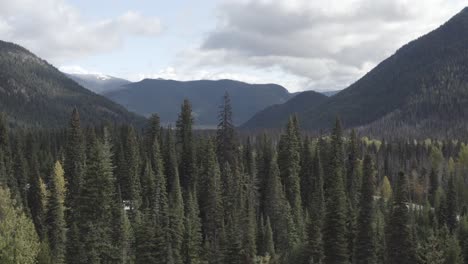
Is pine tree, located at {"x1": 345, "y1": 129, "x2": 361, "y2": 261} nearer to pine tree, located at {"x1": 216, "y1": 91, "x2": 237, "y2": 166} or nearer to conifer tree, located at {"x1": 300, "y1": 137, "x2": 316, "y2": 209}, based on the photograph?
conifer tree, located at {"x1": 300, "y1": 137, "x2": 316, "y2": 209}

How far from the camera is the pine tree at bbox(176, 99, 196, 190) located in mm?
105625

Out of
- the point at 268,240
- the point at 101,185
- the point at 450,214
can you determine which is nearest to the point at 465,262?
the point at 450,214

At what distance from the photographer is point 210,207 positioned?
305 ft

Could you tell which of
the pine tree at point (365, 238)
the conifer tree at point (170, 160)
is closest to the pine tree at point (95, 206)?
the pine tree at point (365, 238)

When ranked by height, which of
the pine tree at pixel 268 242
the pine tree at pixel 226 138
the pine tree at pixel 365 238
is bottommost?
the pine tree at pixel 268 242

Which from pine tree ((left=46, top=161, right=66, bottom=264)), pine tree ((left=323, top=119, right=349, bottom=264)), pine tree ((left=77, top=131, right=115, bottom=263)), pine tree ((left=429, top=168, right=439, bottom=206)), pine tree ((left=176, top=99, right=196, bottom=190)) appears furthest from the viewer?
pine tree ((left=429, top=168, right=439, bottom=206))

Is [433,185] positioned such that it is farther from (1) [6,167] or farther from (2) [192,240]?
(1) [6,167]

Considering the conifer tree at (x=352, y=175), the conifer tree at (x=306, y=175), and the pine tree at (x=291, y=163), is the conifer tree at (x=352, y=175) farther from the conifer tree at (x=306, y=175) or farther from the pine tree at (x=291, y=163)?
the pine tree at (x=291, y=163)

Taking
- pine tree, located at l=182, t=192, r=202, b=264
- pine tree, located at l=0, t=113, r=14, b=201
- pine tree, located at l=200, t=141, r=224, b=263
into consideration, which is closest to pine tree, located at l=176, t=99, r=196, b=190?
pine tree, located at l=200, t=141, r=224, b=263

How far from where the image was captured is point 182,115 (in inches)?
4281

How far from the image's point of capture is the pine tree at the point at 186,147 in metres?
106

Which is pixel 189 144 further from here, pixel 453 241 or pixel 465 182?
pixel 465 182

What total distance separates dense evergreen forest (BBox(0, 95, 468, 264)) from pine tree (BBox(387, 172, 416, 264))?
12cm

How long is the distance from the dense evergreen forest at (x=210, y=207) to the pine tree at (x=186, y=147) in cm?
25
